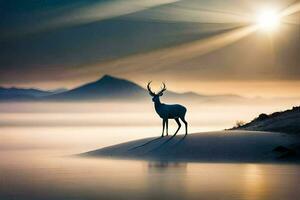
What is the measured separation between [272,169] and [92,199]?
1157 cm

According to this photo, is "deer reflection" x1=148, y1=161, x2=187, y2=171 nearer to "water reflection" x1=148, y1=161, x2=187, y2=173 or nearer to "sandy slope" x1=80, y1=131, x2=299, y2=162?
"water reflection" x1=148, y1=161, x2=187, y2=173

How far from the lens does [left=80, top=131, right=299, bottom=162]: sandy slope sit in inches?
1519

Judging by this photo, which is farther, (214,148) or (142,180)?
(214,148)

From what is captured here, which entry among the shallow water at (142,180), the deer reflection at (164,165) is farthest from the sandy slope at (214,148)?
the shallow water at (142,180)

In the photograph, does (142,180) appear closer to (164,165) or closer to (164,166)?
(164,166)

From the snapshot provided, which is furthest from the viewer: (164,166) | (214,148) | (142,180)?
(214,148)

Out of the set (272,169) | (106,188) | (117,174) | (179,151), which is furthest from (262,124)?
(106,188)

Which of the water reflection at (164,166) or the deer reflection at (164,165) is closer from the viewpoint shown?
the water reflection at (164,166)

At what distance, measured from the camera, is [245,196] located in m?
25.5

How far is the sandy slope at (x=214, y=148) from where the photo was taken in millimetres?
38594

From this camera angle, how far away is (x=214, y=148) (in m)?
39.8

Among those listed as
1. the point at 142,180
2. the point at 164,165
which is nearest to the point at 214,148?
the point at 164,165

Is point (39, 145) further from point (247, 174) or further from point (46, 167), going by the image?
point (247, 174)

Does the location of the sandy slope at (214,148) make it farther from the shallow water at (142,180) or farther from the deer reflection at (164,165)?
the shallow water at (142,180)
